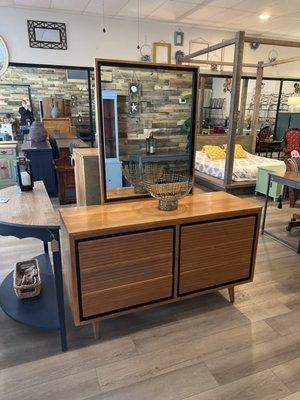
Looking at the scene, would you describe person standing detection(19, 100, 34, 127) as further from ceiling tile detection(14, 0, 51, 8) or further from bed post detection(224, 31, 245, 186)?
bed post detection(224, 31, 245, 186)

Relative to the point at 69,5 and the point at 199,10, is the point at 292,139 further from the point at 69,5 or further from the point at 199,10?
the point at 69,5

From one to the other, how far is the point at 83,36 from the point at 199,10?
7.16 feet

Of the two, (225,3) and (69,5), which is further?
(69,5)

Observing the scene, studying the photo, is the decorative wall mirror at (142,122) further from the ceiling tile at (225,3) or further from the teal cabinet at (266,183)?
the ceiling tile at (225,3)

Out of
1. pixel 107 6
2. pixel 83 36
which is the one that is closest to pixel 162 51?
pixel 107 6

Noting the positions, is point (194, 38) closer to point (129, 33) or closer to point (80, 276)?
point (129, 33)

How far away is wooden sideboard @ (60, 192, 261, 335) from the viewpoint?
1.68 metres

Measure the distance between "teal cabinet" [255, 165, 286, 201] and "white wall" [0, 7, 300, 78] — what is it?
3.20m

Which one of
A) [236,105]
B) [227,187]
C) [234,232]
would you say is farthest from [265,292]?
[236,105]

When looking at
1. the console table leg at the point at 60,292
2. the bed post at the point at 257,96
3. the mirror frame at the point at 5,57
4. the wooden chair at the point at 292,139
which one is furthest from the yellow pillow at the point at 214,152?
the console table leg at the point at 60,292

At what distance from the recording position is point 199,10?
516 centimetres

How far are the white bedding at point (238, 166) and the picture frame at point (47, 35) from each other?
3446 mm

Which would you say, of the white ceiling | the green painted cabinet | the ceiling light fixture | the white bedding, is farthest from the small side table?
the green painted cabinet

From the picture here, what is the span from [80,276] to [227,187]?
3549mm
